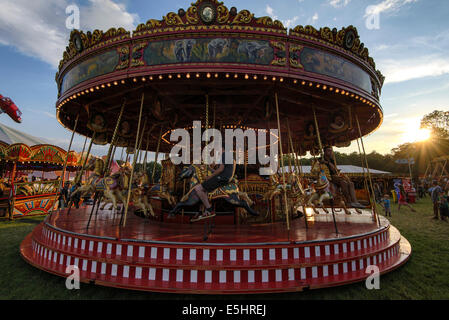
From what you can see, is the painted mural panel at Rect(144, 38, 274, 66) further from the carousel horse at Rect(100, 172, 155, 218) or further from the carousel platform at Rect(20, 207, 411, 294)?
the carousel platform at Rect(20, 207, 411, 294)

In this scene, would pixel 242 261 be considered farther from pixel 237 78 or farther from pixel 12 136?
pixel 12 136

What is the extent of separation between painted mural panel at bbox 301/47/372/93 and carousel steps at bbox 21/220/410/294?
3947 millimetres

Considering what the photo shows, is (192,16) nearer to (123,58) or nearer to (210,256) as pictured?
(123,58)

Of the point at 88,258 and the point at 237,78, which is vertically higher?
the point at 237,78

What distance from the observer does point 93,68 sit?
5.83 m

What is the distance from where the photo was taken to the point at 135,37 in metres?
5.34

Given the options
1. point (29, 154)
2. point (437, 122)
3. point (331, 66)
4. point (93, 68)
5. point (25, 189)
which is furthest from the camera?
point (437, 122)

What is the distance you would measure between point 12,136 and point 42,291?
29.3 m

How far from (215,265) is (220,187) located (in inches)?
66.1

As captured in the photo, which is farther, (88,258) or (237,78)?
(237,78)

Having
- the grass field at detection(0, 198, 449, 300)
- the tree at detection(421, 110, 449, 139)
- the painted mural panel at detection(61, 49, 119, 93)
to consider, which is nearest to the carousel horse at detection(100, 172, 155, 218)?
the grass field at detection(0, 198, 449, 300)

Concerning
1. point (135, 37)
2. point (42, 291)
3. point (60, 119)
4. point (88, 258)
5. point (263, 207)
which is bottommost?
point (42, 291)
